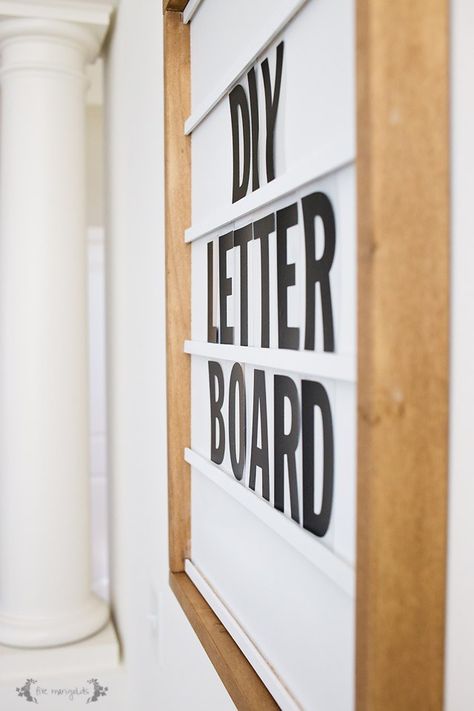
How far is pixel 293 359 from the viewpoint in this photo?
70 cm

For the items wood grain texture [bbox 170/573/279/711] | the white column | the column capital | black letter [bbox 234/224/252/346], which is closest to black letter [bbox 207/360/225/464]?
black letter [bbox 234/224/252/346]

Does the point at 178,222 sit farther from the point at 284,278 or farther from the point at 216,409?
the point at 284,278

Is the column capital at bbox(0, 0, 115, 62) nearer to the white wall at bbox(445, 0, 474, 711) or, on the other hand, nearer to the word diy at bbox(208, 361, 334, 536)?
the word diy at bbox(208, 361, 334, 536)

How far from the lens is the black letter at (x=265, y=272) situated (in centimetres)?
81

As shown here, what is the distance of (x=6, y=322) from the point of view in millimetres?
1888

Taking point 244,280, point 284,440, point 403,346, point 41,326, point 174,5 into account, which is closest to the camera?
point 403,346

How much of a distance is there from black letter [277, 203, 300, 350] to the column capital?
1.30 m

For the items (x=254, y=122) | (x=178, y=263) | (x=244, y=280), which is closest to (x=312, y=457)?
(x=244, y=280)

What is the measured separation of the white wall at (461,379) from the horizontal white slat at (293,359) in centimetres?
9

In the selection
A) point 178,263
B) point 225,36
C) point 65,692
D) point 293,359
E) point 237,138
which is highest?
point 225,36

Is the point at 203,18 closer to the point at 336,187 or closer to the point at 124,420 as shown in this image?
the point at 336,187

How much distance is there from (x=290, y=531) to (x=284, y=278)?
246mm

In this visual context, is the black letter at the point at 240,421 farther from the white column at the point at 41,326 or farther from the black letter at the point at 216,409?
the white column at the point at 41,326

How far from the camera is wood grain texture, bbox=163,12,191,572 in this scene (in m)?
1.17
